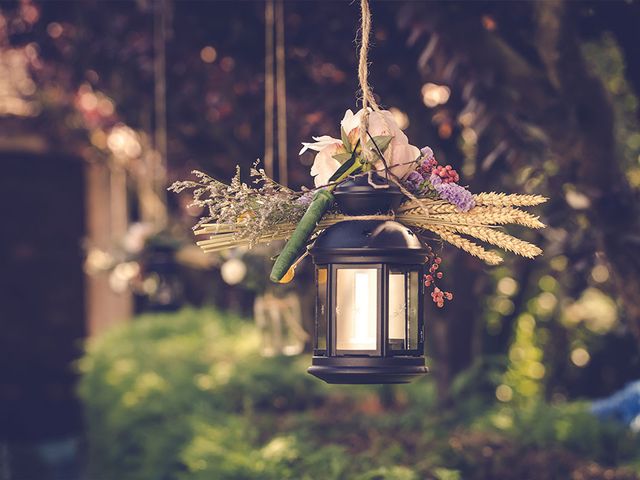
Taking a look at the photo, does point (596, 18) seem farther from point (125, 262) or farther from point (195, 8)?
point (125, 262)

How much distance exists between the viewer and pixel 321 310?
12.6ft

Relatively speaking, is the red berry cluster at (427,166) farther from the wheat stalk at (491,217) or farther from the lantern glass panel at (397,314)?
the lantern glass panel at (397,314)

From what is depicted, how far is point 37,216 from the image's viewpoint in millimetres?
16156

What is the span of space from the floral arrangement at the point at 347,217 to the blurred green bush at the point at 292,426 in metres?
2.12

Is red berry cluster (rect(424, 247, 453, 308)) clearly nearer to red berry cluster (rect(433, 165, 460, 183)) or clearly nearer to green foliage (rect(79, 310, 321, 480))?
red berry cluster (rect(433, 165, 460, 183))

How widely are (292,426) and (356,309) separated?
14.3 feet

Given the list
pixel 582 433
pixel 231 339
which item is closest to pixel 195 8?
pixel 582 433

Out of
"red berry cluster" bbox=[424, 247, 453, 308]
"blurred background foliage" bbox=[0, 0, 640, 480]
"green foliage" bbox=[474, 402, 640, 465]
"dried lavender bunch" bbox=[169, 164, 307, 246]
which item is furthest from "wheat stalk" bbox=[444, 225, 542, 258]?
"green foliage" bbox=[474, 402, 640, 465]

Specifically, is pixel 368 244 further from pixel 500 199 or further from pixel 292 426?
pixel 292 426

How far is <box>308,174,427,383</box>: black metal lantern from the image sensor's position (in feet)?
12.0

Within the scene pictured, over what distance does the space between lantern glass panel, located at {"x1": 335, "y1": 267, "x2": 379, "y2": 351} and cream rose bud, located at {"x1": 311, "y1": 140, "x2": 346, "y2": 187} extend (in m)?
0.33

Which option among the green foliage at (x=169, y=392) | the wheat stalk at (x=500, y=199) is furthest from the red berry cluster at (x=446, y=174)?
the green foliage at (x=169, y=392)

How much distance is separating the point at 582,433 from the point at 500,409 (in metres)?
1.44

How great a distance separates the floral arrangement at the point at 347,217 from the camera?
3.71 meters
